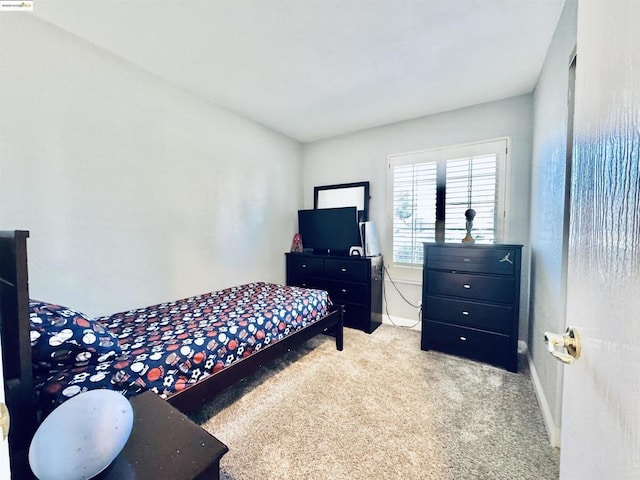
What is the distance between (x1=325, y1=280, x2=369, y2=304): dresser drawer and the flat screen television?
0.46 m

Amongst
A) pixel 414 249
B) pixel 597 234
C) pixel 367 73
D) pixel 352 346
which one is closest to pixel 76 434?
pixel 597 234

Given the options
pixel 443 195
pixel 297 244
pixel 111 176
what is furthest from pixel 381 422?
pixel 111 176

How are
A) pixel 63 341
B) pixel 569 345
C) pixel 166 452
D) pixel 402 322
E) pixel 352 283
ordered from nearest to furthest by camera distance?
pixel 569 345
pixel 166 452
pixel 63 341
pixel 352 283
pixel 402 322

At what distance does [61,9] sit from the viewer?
1.66m

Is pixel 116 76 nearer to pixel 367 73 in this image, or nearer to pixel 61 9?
pixel 61 9

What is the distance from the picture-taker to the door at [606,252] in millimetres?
397

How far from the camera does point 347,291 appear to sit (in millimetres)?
3277

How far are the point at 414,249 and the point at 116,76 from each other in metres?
3.44

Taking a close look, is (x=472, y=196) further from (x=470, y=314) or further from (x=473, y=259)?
(x=470, y=314)

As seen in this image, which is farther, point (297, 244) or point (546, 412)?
point (297, 244)

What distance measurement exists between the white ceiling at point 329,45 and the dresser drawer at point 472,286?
6.13 ft

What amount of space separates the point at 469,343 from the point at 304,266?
2115 mm

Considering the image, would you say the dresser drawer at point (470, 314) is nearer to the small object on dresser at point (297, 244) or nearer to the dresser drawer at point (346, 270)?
the dresser drawer at point (346, 270)

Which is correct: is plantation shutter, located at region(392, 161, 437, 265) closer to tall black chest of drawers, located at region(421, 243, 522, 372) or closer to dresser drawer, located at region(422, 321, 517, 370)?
tall black chest of drawers, located at region(421, 243, 522, 372)
